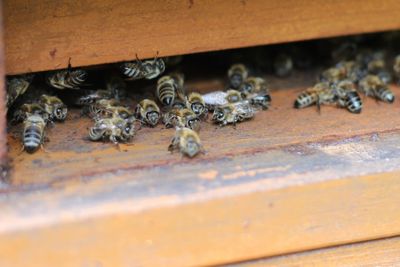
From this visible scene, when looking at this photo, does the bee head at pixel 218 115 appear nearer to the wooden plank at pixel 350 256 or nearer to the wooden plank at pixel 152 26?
the wooden plank at pixel 152 26

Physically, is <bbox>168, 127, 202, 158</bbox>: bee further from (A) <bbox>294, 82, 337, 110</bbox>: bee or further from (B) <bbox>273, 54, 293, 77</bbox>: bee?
(B) <bbox>273, 54, 293, 77</bbox>: bee

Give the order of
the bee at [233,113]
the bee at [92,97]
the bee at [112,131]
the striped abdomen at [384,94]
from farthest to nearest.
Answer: the striped abdomen at [384,94], the bee at [92,97], the bee at [233,113], the bee at [112,131]

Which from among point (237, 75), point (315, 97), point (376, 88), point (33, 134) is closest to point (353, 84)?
point (376, 88)

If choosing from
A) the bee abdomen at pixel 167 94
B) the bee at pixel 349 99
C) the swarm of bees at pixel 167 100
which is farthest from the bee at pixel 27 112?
the bee at pixel 349 99

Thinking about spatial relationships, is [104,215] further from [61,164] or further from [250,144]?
[250,144]

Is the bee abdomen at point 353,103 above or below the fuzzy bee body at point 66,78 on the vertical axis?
below

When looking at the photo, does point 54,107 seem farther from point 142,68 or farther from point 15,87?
point 142,68
